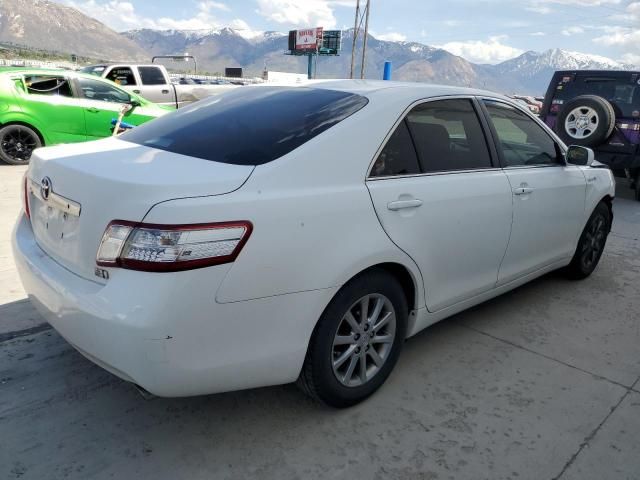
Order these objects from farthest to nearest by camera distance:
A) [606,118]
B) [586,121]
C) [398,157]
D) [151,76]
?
[151,76]
[586,121]
[606,118]
[398,157]

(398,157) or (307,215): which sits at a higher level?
(398,157)

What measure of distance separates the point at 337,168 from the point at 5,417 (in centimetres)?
192

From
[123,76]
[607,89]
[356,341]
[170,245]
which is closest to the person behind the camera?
[170,245]

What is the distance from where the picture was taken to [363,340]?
2.60 metres

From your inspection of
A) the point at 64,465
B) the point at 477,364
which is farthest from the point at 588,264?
the point at 64,465

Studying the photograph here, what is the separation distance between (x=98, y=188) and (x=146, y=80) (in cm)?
1224

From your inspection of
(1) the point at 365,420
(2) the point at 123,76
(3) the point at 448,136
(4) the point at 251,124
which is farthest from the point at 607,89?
(2) the point at 123,76

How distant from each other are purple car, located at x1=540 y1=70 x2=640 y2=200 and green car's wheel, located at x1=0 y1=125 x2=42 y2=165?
8.02 metres

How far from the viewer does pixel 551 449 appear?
2.46m

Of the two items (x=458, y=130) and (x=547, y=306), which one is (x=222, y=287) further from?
(x=547, y=306)

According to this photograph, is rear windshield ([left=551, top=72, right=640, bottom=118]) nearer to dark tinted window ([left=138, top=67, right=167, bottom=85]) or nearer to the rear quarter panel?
the rear quarter panel

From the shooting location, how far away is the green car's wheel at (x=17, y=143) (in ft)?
26.3

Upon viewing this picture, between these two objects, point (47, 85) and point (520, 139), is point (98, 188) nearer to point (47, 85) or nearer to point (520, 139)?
point (520, 139)

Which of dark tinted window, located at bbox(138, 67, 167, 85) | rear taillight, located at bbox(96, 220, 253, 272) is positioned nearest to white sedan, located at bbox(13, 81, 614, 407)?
rear taillight, located at bbox(96, 220, 253, 272)
